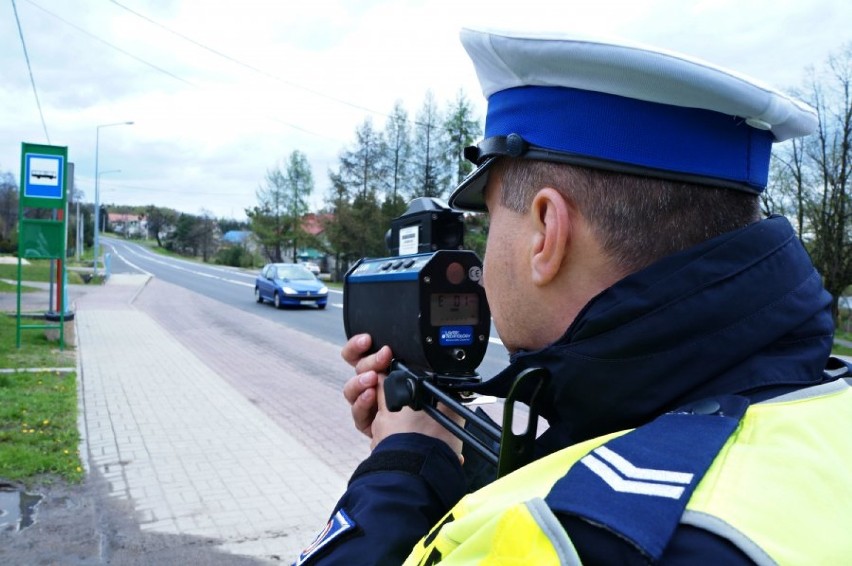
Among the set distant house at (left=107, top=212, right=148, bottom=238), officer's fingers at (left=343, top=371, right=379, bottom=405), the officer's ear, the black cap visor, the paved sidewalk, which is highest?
distant house at (left=107, top=212, right=148, bottom=238)

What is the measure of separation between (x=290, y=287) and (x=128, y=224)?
13565cm

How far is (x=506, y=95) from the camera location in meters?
1.21

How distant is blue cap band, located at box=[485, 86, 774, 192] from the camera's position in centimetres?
101

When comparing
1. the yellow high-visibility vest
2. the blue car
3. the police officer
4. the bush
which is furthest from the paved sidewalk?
the bush

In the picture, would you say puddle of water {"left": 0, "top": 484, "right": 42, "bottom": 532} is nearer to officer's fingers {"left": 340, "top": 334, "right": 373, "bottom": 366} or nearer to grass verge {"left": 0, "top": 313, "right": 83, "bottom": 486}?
grass verge {"left": 0, "top": 313, "right": 83, "bottom": 486}

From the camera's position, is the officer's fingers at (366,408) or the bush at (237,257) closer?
the officer's fingers at (366,408)

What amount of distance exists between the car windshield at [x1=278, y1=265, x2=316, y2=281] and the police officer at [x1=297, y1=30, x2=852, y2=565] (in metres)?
21.4

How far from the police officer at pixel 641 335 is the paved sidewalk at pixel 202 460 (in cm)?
334

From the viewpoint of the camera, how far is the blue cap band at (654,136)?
1.01 metres

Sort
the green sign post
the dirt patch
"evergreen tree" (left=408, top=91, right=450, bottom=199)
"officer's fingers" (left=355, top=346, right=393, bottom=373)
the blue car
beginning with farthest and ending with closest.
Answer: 1. "evergreen tree" (left=408, top=91, right=450, bottom=199)
2. the blue car
3. the green sign post
4. the dirt patch
5. "officer's fingers" (left=355, top=346, right=393, bottom=373)

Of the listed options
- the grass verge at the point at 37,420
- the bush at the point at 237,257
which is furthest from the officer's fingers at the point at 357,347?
the bush at the point at 237,257

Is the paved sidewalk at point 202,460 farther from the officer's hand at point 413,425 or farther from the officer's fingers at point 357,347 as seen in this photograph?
the officer's hand at point 413,425

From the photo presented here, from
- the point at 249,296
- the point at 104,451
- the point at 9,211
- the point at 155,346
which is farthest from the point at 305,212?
the point at 104,451

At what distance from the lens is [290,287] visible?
69.7 feet
